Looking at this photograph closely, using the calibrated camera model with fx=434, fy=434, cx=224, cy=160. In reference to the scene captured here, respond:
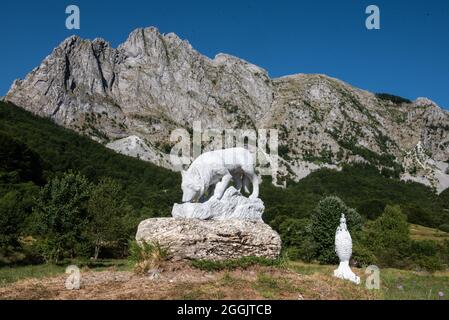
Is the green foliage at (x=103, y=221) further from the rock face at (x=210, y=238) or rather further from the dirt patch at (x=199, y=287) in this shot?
the rock face at (x=210, y=238)

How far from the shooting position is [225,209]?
15.2 m

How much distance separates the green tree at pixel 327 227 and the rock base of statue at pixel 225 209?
24210mm

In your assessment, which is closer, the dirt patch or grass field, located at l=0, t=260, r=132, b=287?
the dirt patch

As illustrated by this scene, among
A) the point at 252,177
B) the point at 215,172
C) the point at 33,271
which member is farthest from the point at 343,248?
the point at 33,271

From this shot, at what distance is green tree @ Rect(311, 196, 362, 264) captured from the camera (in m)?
38.6

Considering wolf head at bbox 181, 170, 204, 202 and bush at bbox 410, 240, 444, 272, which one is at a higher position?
wolf head at bbox 181, 170, 204, 202

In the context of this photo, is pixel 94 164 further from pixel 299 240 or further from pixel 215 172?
pixel 215 172

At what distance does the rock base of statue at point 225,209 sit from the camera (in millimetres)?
14625

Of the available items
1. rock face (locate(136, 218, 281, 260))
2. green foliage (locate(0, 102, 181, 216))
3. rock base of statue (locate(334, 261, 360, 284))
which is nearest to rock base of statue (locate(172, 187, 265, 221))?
rock face (locate(136, 218, 281, 260))

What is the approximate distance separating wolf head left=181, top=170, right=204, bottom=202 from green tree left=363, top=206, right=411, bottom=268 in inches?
1005

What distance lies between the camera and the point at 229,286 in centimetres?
1083

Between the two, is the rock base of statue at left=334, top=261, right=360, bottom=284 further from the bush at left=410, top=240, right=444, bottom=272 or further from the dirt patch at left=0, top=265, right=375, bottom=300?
the bush at left=410, top=240, right=444, bottom=272

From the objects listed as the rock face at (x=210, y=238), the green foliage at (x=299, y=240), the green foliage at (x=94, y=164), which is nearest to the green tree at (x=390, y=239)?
the green foliage at (x=299, y=240)

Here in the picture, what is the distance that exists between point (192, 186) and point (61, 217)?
14338 mm
